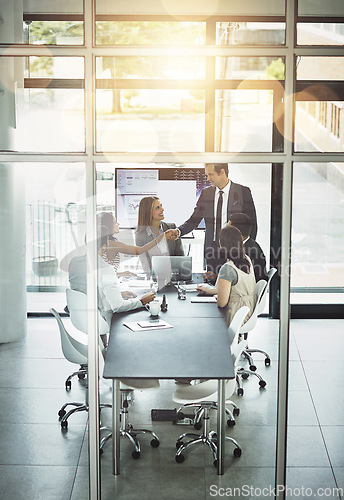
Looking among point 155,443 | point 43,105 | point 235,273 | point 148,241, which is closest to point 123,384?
point 155,443

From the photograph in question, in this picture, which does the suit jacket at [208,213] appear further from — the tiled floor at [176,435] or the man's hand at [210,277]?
the tiled floor at [176,435]

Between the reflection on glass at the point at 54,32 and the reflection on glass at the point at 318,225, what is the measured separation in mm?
1605

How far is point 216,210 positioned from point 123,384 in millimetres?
1383

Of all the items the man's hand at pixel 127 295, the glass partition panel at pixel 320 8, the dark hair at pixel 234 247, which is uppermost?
the glass partition panel at pixel 320 8

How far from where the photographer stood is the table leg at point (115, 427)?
4.48 m

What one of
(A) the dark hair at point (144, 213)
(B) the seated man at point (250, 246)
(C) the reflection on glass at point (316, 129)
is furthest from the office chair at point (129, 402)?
(C) the reflection on glass at point (316, 129)

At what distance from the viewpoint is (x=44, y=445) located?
462 cm

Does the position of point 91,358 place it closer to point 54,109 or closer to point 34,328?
point 34,328

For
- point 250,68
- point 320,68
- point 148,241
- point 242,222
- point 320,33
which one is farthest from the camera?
point 242,222

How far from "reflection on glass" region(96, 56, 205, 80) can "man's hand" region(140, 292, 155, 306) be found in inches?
60.9

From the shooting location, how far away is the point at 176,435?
15.8 ft

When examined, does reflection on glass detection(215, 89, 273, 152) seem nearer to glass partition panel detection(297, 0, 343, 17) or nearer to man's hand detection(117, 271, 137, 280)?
glass partition panel detection(297, 0, 343, 17)

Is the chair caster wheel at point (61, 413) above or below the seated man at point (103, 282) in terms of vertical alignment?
below

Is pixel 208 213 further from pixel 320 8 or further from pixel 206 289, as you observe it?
pixel 320 8
